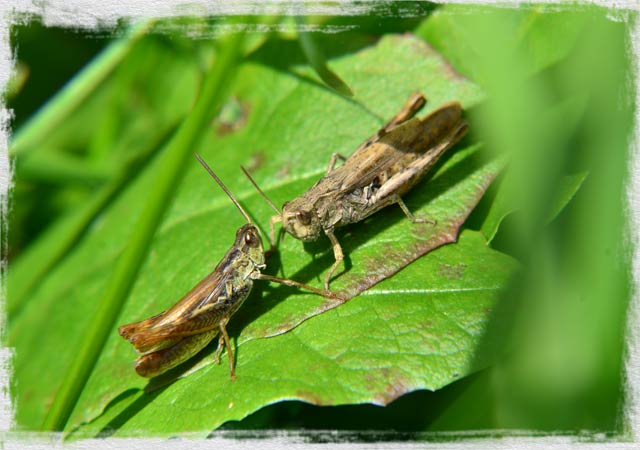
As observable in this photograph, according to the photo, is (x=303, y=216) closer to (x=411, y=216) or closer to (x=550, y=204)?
(x=411, y=216)

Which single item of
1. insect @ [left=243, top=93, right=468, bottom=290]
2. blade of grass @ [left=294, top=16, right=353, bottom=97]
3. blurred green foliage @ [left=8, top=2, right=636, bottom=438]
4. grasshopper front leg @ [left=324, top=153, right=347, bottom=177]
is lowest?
blurred green foliage @ [left=8, top=2, right=636, bottom=438]

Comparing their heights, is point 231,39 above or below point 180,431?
above

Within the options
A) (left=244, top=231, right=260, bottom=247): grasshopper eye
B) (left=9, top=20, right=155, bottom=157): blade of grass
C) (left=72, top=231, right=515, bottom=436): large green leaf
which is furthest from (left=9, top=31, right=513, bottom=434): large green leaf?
(left=9, top=20, right=155, bottom=157): blade of grass

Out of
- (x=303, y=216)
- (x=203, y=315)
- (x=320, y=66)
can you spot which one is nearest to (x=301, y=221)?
(x=303, y=216)

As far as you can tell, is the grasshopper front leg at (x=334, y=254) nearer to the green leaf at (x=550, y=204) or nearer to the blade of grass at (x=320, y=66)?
the green leaf at (x=550, y=204)

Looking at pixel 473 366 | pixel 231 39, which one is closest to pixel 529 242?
pixel 473 366

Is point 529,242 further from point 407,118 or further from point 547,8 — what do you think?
point 547,8

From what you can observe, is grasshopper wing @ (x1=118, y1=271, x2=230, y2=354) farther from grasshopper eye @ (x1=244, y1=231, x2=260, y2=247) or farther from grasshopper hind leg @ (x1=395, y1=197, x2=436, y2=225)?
grasshopper hind leg @ (x1=395, y1=197, x2=436, y2=225)

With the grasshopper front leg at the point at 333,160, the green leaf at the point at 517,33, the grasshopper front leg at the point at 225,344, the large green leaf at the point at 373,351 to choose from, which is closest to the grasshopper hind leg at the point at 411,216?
the large green leaf at the point at 373,351
